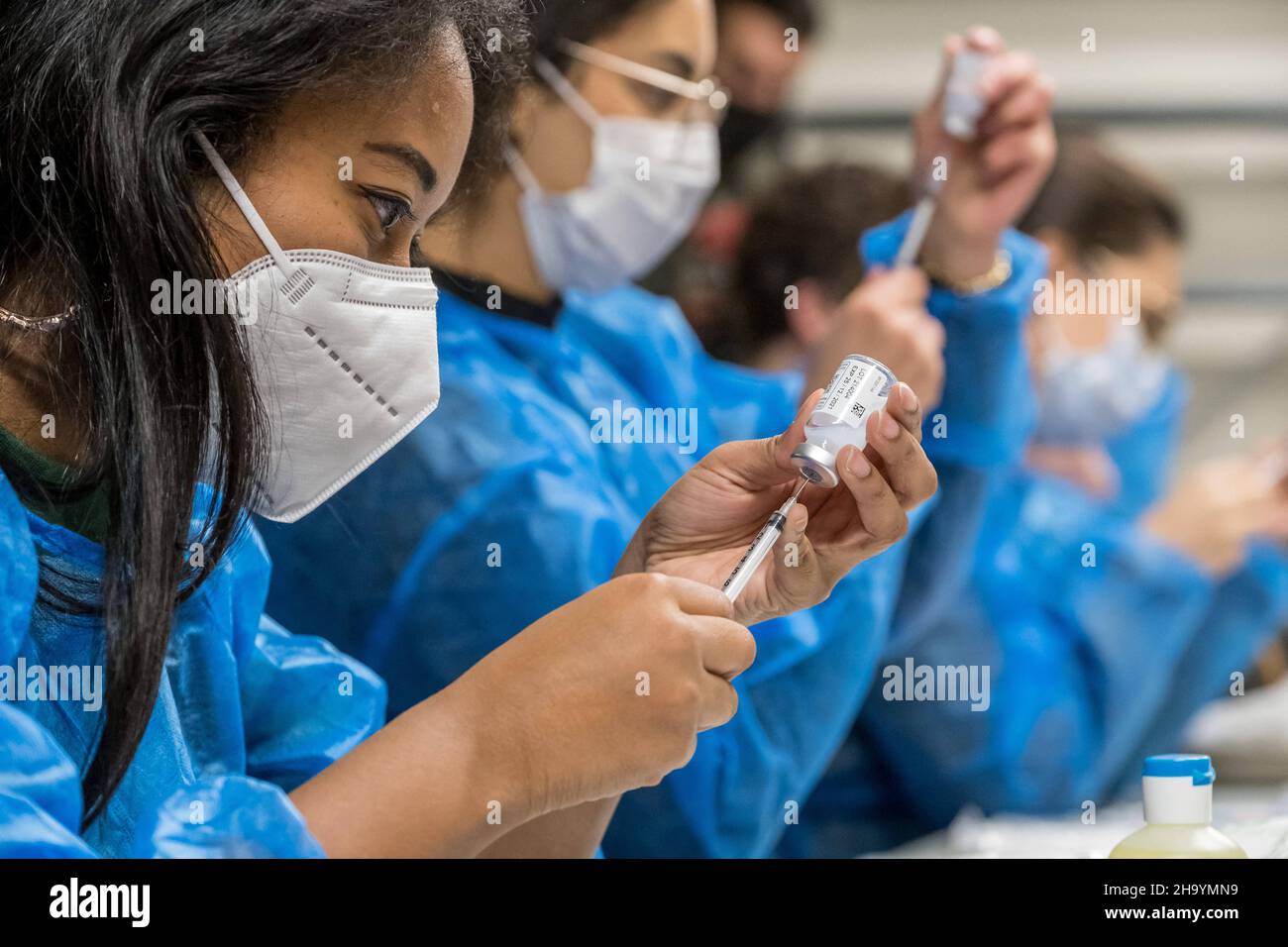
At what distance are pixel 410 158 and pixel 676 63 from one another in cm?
50

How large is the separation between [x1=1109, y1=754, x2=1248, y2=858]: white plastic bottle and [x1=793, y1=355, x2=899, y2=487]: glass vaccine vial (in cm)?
25

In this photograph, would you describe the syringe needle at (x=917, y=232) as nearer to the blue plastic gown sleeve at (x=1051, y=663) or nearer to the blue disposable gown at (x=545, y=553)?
the blue disposable gown at (x=545, y=553)

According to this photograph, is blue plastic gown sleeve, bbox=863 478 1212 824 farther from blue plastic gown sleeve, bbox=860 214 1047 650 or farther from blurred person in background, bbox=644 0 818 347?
blurred person in background, bbox=644 0 818 347

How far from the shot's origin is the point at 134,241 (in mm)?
718

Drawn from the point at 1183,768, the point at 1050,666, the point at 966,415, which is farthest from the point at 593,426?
the point at 1050,666

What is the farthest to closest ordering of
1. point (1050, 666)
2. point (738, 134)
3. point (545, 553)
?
point (1050, 666)
point (738, 134)
point (545, 553)

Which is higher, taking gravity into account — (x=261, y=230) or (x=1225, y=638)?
(x=261, y=230)

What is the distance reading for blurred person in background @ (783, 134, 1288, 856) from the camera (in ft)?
5.29

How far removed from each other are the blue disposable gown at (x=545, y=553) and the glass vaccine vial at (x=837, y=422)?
0.19 metres

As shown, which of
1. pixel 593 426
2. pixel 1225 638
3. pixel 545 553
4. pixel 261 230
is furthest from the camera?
pixel 1225 638

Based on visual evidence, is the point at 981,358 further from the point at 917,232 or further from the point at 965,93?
the point at 965,93

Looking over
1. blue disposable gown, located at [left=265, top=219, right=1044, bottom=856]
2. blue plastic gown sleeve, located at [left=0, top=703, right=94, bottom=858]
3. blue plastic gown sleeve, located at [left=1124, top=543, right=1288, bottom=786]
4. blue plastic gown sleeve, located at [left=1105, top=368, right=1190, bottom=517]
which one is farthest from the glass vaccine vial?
blue plastic gown sleeve, located at [left=1105, top=368, right=1190, bottom=517]

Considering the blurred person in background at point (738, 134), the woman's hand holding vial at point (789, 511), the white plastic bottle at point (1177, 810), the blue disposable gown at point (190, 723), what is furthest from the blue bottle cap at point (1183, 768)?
the blurred person in background at point (738, 134)
